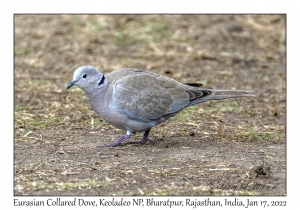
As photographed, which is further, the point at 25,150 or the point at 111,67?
the point at 111,67

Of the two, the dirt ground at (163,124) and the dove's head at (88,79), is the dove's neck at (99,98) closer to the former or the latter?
the dove's head at (88,79)

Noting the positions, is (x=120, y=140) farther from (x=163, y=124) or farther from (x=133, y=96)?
(x=163, y=124)

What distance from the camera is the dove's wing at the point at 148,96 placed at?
6.14m

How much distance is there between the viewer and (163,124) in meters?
7.17

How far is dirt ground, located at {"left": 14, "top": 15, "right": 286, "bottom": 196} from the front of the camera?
199 inches

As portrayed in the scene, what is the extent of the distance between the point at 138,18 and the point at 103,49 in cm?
150

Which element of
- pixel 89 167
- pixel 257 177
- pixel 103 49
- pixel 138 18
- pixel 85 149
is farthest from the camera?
pixel 138 18

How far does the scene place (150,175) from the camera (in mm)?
5164

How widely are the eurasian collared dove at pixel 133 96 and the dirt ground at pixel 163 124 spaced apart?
280 millimetres

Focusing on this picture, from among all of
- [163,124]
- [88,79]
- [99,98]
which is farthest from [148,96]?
[163,124]

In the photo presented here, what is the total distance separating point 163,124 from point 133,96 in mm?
1083

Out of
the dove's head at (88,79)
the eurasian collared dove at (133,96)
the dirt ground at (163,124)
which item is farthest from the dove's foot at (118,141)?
the dove's head at (88,79)

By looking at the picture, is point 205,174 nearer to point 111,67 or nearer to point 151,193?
point 151,193
